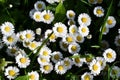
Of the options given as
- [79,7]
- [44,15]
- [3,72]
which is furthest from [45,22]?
[3,72]

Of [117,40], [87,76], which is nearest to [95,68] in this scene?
[87,76]

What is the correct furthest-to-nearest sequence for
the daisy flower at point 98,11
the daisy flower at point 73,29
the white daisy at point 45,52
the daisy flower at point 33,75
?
the daisy flower at point 98,11 → the daisy flower at point 73,29 → the white daisy at point 45,52 → the daisy flower at point 33,75

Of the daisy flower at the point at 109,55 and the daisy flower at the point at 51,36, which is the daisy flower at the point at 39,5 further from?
the daisy flower at the point at 109,55

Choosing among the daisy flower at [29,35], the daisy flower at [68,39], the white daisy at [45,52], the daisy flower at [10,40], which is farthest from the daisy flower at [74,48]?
the daisy flower at [10,40]

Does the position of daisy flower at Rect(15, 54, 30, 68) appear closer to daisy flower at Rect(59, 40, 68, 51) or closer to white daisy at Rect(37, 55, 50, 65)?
white daisy at Rect(37, 55, 50, 65)

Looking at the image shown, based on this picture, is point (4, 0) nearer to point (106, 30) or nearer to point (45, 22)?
point (45, 22)

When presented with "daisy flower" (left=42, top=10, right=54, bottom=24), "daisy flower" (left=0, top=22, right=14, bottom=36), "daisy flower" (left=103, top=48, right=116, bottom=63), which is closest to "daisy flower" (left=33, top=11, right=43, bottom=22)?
"daisy flower" (left=42, top=10, right=54, bottom=24)

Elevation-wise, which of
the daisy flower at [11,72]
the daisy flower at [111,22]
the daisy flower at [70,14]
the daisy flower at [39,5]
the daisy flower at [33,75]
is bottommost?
the daisy flower at [33,75]
